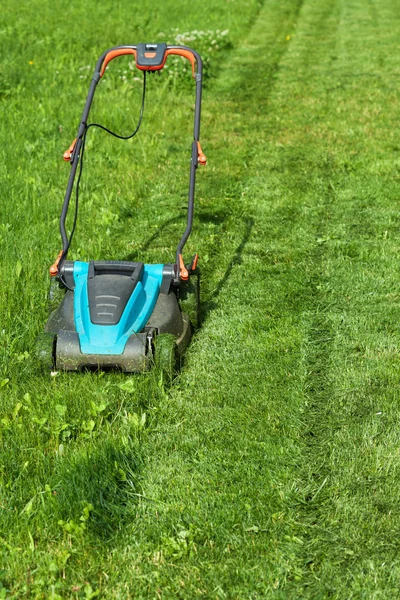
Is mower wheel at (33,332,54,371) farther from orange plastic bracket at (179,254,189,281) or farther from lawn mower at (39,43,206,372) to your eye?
orange plastic bracket at (179,254,189,281)

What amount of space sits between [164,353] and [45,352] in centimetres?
58

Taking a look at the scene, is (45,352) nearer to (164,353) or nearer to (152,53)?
(164,353)

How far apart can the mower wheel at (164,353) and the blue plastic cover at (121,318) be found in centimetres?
15

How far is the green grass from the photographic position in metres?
3.10

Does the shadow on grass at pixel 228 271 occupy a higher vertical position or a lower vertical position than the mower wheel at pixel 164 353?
lower

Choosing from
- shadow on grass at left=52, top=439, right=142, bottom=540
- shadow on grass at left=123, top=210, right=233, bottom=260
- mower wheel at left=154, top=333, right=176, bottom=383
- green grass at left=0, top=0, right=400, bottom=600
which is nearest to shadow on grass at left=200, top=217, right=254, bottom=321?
green grass at left=0, top=0, right=400, bottom=600

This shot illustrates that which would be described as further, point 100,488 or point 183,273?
point 183,273

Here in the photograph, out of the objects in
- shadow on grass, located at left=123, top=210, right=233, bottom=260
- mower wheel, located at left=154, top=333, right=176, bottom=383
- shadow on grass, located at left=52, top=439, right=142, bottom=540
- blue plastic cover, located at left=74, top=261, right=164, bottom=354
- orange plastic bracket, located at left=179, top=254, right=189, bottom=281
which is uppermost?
orange plastic bracket, located at left=179, top=254, right=189, bottom=281

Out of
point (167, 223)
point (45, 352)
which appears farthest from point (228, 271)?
point (45, 352)

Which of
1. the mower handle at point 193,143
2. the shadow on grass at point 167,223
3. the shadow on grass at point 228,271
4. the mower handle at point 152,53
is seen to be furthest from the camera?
the shadow on grass at point 167,223

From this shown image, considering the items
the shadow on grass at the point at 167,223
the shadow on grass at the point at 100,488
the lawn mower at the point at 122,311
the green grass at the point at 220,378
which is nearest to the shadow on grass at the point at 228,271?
the green grass at the point at 220,378

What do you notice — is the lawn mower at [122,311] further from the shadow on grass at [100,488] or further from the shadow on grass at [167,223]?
the shadow on grass at [167,223]

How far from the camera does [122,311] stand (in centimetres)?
408

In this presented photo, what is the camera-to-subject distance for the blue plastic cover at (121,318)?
4.01m
